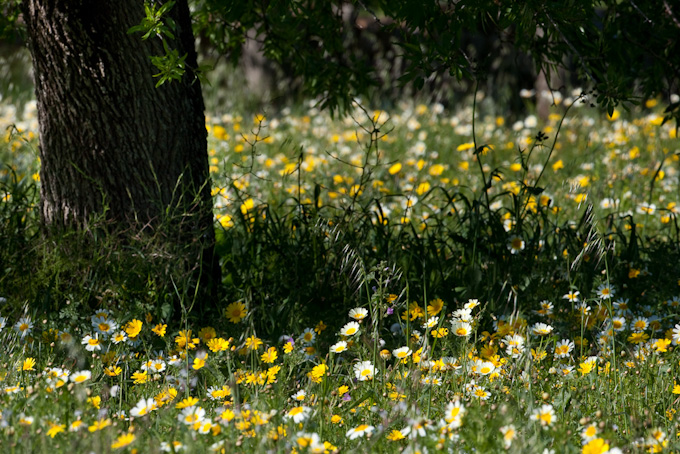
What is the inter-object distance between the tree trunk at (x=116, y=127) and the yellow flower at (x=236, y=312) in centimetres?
24

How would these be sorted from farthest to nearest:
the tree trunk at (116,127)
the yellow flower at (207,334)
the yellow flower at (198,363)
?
the tree trunk at (116,127), the yellow flower at (207,334), the yellow flower at (198,363)

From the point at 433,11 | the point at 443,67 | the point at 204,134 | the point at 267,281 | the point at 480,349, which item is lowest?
the point at 480,349

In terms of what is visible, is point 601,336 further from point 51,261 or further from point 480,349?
point 51,261

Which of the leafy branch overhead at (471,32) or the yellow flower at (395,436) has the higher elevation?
the leafy branch overhead at (471,32)

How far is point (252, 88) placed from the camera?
35.3 ft

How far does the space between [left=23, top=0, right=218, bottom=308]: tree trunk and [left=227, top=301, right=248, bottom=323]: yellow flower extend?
0.78 ft

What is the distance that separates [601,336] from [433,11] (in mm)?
1359

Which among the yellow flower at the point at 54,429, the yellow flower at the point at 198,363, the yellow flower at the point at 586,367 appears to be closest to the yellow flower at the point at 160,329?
the yellow flower at the point at 198,363

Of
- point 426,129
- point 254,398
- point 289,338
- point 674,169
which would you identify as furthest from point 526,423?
point 426,129

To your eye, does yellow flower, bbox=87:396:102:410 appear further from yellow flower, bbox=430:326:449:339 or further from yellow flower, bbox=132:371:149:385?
yellow flower, bbox=430:326:449:339

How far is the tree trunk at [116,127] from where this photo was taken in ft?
10.6

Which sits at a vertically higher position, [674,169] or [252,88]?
[252,88]

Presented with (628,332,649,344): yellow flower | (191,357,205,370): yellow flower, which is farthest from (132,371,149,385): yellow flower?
(628,332,649,344): yellow flower

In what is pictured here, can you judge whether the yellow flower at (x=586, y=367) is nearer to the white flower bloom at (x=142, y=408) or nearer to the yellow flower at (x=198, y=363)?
the yellow flower at (x=198, y=363)
